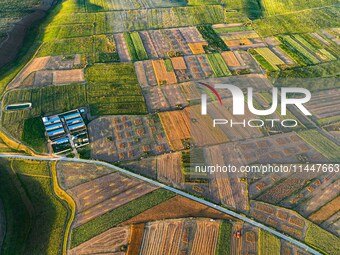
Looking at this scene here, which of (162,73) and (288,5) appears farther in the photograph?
(288,5)

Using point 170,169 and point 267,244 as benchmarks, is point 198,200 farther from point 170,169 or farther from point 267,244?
point 267,244

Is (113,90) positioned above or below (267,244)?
above

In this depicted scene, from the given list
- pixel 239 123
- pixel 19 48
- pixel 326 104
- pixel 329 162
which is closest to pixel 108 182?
pixel 239 123

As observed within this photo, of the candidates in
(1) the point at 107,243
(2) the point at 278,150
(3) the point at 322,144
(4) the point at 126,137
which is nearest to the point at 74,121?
(4) the point at 126,137

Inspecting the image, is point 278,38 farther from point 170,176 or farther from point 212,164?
point 170,176

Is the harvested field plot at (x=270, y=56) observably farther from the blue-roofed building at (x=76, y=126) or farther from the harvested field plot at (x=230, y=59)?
the blue-roofed building at (x=76, y=126)

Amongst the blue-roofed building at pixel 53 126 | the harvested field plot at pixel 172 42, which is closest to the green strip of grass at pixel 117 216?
the blue-roofed building at pixel 53 126
